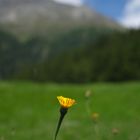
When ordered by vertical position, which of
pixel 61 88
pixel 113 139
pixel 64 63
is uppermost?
pixel 113 139

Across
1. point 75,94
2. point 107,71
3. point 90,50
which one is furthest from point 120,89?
point 90,50

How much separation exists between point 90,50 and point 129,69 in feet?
153

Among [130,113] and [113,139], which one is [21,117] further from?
[113,139]

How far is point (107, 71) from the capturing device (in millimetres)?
93812

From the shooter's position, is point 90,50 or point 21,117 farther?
point 90,50

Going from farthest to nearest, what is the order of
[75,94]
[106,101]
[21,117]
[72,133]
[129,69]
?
1. [129,69]
2. [75,94]
3. [106,101]
4. [21,117]
5. [72,133]

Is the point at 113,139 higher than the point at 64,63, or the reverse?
the point at 113,139

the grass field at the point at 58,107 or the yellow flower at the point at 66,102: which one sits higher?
the yellow flower at the point at 66,102

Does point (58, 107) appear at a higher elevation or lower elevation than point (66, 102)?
lower

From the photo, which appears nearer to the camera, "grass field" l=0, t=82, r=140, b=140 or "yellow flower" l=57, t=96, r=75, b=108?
"yellow flower" l=57, t=96, r=75, b=108

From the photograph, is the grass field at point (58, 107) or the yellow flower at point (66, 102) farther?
the grass field at point (58, 107)

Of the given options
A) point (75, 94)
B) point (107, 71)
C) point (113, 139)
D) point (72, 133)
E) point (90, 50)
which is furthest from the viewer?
point (90, 50)

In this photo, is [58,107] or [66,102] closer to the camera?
[66,102]

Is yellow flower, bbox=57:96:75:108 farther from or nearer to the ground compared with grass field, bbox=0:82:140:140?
farther from the ground
